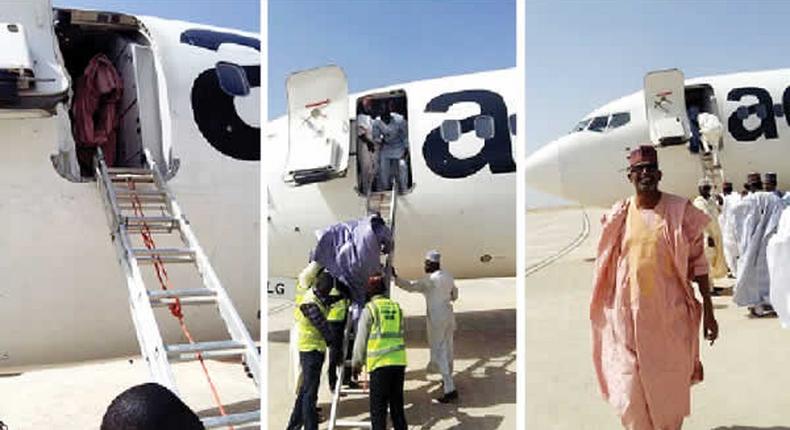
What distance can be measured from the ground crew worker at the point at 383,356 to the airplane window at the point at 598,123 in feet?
33.1

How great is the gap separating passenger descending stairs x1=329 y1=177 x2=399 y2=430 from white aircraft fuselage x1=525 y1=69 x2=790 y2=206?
7374 mm

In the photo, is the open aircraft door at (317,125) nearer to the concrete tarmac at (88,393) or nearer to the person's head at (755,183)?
the concrete tarmac at (88,393)

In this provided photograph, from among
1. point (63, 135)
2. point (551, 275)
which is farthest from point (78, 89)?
point (551, 275)

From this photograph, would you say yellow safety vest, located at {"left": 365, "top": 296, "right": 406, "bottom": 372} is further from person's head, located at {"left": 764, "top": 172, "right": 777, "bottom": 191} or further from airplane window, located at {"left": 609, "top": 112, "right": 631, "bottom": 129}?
airplane window, located at {"left": 609, "top": 112, "right": 631, "bottom": 129}

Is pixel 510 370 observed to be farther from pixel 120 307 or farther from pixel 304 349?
pixel 120 307

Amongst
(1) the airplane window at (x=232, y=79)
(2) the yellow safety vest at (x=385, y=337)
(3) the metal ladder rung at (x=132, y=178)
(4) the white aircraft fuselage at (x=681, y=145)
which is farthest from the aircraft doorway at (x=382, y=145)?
(4) the white aircraft fuselage at (x=681, y=145)

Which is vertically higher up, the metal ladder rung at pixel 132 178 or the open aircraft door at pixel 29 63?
the open aircraft door at pixel 29 63

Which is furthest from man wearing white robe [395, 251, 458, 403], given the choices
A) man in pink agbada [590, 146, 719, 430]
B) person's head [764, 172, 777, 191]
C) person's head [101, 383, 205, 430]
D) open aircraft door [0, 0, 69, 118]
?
person's head [101, 383, 205, 430]

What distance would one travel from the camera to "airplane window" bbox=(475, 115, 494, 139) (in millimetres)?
9367

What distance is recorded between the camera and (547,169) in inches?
630

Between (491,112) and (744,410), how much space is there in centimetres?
474

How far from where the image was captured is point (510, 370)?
29.6 feet

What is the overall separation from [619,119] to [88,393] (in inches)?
443

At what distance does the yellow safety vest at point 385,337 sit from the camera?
644 centimetres
